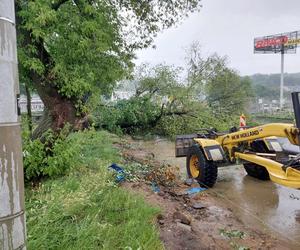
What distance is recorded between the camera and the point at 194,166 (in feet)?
24.4

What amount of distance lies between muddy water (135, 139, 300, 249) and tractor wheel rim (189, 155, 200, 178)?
1.29 feet

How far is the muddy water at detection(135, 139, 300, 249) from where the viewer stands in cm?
482

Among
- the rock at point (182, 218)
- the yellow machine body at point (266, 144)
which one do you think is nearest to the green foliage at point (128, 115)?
the yellow machine body at point (266, 144)

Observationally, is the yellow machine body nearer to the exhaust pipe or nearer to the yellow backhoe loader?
the yellow backhoe loader

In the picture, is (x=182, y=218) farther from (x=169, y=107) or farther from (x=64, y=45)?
(x=169, y=107)

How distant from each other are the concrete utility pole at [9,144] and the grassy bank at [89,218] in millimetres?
1241

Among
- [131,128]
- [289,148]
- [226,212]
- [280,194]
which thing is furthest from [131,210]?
[131,128]

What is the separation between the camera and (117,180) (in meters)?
5.35

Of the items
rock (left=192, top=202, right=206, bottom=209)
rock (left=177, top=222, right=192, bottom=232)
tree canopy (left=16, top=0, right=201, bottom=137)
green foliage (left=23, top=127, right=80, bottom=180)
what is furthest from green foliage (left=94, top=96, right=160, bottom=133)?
rock (left=177, top=222, right=192, bottom=232)

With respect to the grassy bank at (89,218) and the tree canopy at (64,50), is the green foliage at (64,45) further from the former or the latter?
the grassy bank at (89,218)

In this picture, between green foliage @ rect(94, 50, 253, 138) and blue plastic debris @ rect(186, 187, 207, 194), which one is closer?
blue plastic debris @ rect(186, 187, 207, 194)

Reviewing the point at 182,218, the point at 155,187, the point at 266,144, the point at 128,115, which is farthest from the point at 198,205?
the point at 128,115

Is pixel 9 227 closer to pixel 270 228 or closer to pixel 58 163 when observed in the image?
pixel 58 163

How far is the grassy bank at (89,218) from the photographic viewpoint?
9.34ft
